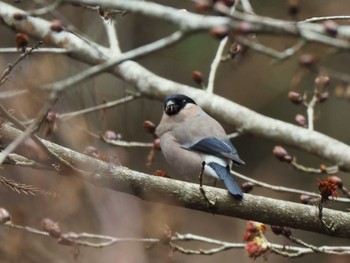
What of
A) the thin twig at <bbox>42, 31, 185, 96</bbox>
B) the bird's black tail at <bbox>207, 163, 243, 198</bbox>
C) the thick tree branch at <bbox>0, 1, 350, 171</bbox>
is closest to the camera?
the thin twig at <bbox>42, 31, 185, 96</bbox>

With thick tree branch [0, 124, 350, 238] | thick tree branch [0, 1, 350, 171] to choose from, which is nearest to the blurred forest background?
thick tree branch [0, 124, 350, 238]

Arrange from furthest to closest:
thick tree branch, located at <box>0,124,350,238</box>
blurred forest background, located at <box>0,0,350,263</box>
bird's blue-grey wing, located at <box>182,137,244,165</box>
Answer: bird's blue-grey wing, located at <box>182,137,244,165</box>
thick tree branch, located at <box>0,124,350,238</box>
blurred forest background, located at <box>0,0,350,263</box>

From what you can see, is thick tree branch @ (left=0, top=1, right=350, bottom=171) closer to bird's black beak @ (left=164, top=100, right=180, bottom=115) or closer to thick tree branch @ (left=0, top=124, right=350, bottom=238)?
bird's black beak @ (left=164, top=100, right=180, bottom=115)

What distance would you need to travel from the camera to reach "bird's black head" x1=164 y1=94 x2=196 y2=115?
5.05m

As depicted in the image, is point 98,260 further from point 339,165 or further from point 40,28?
point 40,28

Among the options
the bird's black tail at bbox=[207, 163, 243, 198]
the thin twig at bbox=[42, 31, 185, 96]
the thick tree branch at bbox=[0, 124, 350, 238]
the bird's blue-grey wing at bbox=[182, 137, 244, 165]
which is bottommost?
the thin twig at bbox=[42, 31, 185, 96]

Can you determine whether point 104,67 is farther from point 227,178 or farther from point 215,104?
point 215,104

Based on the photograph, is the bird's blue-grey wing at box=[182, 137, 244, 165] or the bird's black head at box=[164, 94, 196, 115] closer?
the bird's blue-grey wing at box=[182, 137, 244, 165]

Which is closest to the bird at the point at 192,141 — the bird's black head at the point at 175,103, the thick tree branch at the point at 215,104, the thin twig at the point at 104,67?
the bird's black head at the point at 175,103

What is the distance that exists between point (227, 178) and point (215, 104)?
3.98 feet

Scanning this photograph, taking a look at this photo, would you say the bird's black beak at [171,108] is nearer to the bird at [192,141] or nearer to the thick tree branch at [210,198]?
the bird at [192,141]

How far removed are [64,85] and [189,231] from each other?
248 inches

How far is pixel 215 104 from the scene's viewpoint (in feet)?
17.2

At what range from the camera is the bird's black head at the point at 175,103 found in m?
5.05
